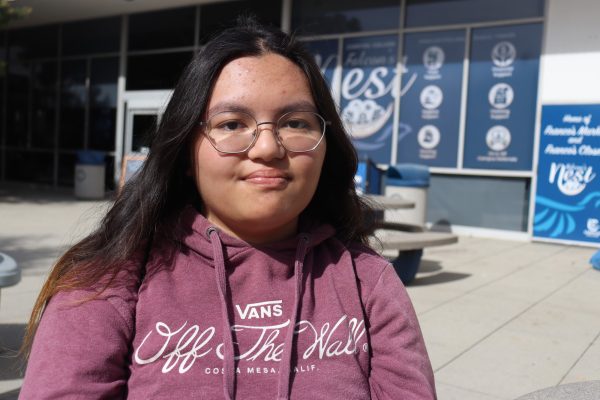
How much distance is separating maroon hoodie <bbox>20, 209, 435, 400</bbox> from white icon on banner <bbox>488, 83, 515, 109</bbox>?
8787mm

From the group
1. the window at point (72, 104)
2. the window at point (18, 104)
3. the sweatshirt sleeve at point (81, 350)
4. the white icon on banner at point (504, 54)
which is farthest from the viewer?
the window at point (18, 104)

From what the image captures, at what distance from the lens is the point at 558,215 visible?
9266 millimetres

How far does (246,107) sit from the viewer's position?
4.57ft

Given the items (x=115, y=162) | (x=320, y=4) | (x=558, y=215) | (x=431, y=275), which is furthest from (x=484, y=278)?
(x=115, y=162)

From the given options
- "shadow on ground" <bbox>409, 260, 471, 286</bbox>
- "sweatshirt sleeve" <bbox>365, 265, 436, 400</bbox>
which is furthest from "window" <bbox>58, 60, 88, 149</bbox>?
"sweatshirt sleeve" <bbox>365, 265, 436, 400</bbox>

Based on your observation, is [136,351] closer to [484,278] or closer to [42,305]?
[42,305]

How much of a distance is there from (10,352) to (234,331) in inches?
113

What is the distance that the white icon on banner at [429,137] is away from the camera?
10281 millimetres

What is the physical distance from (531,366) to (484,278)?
9.18ft

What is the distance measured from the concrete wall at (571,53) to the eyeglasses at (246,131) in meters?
8.66

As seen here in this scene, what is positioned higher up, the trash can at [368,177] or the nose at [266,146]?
the nose at [266,146]

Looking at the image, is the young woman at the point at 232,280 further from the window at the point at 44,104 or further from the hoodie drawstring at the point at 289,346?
the window at the point at 44,104

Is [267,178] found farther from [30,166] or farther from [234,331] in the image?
[30,166]

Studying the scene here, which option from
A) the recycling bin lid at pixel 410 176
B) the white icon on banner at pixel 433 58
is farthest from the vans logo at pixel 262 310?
the white icon on banner at pixel 433 58
